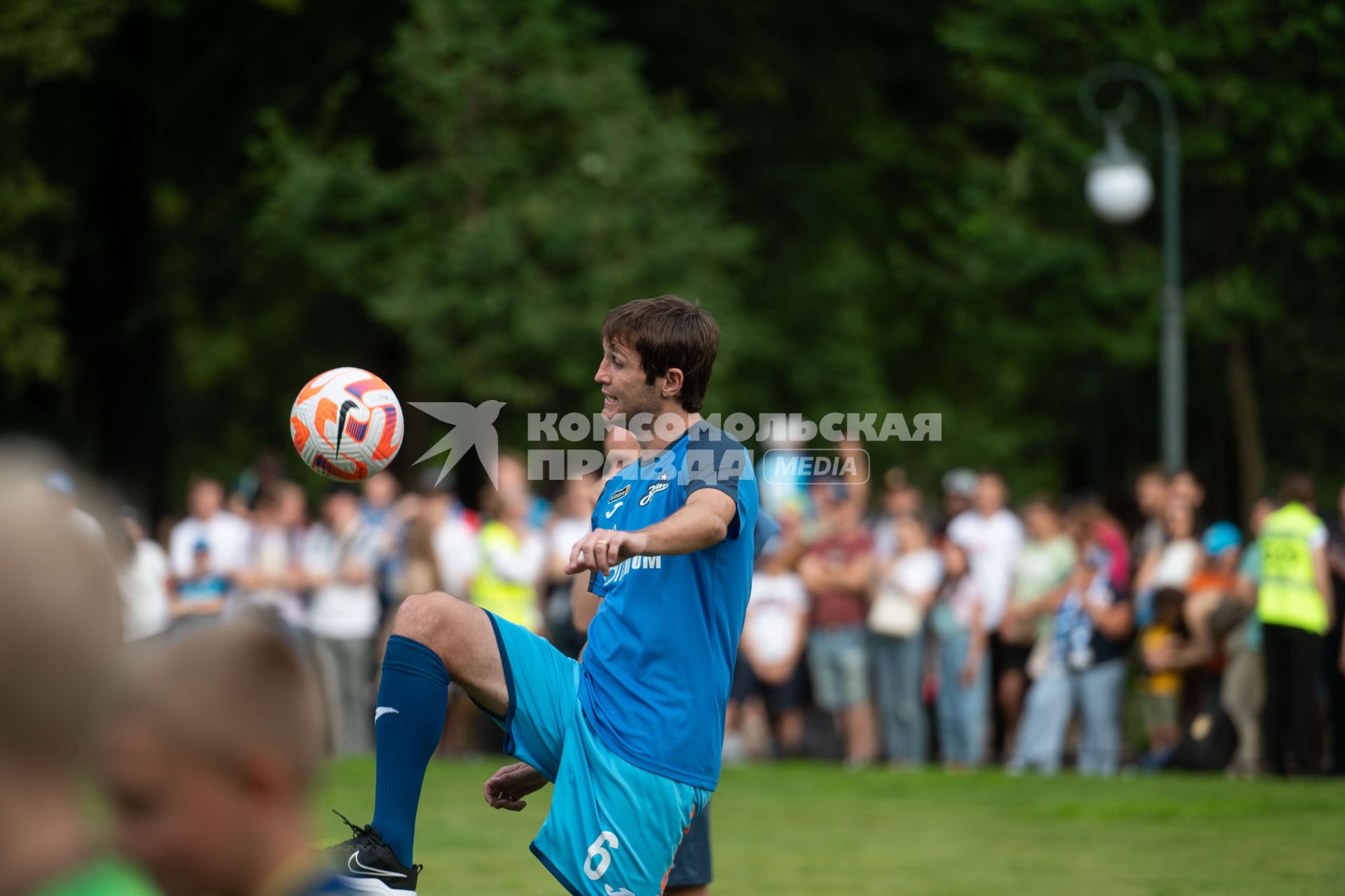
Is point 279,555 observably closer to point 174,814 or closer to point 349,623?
point 349,623

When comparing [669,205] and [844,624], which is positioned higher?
[669,205]

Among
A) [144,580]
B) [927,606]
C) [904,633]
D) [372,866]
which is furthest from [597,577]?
[927,606]

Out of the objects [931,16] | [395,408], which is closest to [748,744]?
[395,408]

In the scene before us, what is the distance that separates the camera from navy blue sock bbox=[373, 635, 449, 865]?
516 cm

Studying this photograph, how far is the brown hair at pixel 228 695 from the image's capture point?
6.61 feet

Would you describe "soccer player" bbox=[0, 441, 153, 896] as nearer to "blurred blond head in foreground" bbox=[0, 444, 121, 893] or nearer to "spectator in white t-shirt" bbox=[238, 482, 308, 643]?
"blurred blond head in foreground" bbox=[0, 444, 121, 893]

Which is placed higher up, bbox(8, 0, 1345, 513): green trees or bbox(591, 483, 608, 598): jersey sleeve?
bbox(8, 0, 1345, 513): green trees

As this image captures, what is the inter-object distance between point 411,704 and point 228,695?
10.5 ft

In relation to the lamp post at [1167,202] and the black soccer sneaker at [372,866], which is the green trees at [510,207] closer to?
the lamp post at [1167,202]

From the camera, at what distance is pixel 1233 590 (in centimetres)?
1432

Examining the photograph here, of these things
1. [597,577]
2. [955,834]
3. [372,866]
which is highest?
[597,577]

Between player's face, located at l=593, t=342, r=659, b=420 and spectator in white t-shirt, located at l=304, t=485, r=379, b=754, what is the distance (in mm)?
10923

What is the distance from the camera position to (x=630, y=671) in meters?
5.36

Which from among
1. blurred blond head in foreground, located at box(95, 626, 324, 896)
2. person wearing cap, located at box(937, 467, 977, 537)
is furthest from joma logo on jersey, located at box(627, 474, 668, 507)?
person wearing cap, located at box(937, 467, 977, 537)
